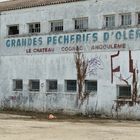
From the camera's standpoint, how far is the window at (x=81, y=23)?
98.9ft

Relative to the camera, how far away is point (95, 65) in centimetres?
2931

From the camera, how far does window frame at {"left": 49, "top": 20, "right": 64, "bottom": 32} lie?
3127 cm

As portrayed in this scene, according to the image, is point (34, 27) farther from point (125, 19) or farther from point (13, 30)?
point (125, 19)

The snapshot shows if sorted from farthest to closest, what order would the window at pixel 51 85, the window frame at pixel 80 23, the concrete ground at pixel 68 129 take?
the window at pixel 51 85, the window frame at pixel 80 23, the concrete ground at pixel 68 129

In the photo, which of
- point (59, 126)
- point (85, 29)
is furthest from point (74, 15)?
point (59, 126)

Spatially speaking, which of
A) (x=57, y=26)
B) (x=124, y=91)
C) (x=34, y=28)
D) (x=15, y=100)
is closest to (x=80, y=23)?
(x=57, y=26)

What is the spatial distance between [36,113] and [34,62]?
3255 millimetres

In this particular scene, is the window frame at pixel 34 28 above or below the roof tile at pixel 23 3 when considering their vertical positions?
below

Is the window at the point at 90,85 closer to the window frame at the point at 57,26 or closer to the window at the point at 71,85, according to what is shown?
the window at the point at 71,85

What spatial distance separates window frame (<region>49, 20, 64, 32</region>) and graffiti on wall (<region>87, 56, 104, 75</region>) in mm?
3048

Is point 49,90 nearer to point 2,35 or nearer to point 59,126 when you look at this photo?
point 2,35

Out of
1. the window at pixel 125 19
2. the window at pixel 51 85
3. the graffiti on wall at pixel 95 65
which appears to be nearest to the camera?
the window at pixel 125 19

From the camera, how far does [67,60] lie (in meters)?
30.7

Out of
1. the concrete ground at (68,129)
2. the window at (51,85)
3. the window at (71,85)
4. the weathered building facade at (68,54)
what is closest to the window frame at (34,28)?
the weathered building facade at (68,54)
